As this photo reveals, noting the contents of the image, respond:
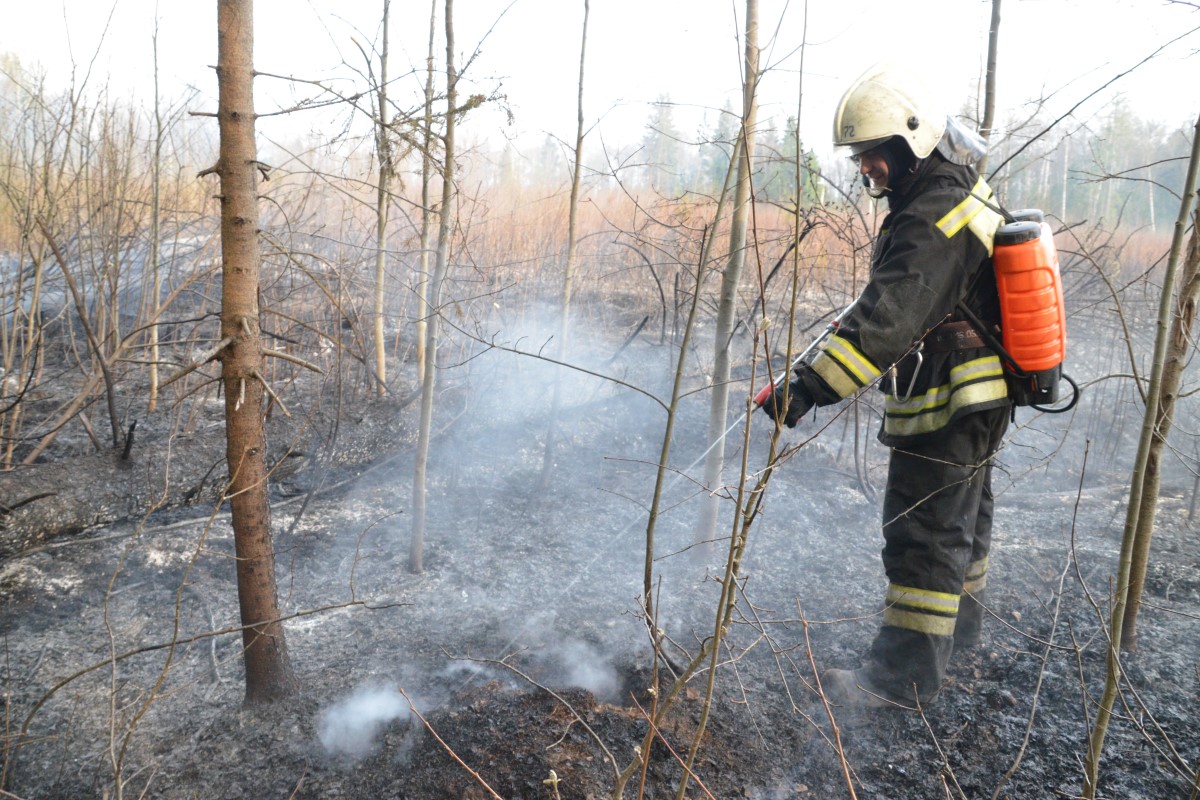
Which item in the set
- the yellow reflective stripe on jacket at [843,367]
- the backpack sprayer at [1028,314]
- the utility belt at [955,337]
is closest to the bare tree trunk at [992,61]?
the backpack sprayer at [1028,314]

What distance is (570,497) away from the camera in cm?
557

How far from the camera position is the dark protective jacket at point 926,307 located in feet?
9.00

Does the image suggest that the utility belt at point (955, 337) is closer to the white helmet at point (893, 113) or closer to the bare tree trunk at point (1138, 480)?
the white helmet at point (893, 113)

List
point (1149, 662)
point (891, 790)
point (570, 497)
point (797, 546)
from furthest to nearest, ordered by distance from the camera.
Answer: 1. point (570, 497)
2. point (797, 546)
3. point (1149, 662)
4. point (891, 790)

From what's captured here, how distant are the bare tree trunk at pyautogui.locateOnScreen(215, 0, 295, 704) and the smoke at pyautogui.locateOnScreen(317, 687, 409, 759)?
1.02 ft

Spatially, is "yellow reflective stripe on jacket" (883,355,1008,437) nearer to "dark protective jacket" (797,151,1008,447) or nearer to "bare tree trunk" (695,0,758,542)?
"dark protective jacket" (797,151,1008,447)

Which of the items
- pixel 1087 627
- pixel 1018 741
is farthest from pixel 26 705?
pixel 1087 627

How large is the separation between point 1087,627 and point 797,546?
167cm

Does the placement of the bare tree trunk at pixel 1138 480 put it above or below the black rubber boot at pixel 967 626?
above

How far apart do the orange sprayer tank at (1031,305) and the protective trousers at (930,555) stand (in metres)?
0.19

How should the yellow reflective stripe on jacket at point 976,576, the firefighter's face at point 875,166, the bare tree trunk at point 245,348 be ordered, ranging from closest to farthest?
the bare tree trunk at point 245,348
the firefighter's face at point 875,166
the yellow reflective stripe on jacket at point 976,576

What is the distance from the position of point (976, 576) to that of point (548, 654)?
2083mm

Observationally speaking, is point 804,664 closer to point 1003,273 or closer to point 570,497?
point 1003,273

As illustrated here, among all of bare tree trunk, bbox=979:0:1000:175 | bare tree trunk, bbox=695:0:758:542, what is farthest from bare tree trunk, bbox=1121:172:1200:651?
bare tree trunk, bbox=695:0:758:542
